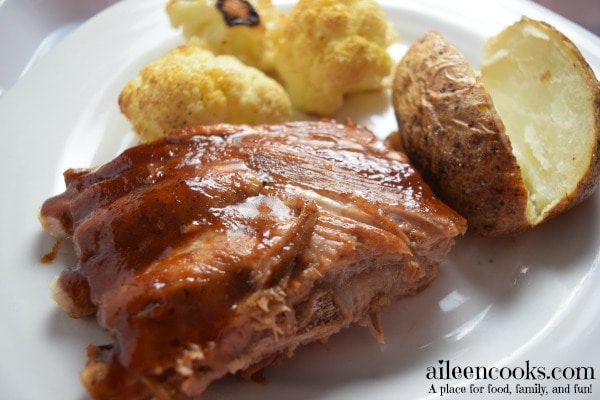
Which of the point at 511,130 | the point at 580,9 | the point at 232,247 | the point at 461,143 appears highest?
the point at 232,247

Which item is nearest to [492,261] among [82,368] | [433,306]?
[433,306]

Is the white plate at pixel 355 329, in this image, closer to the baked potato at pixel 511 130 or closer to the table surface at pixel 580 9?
the baked potato at pixel 511 130

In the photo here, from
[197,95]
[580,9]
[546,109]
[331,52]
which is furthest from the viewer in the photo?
[580,9]

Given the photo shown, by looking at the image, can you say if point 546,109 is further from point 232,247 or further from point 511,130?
point 232,247

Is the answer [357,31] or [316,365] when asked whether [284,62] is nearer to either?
[357,31]

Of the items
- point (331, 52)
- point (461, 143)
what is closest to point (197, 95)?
point (331, 52)

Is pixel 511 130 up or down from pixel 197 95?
down

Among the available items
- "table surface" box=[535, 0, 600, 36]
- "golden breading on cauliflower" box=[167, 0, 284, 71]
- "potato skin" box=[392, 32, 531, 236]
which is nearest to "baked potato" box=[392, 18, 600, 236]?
"potato skin" box=[392, 32, 531, 236]
